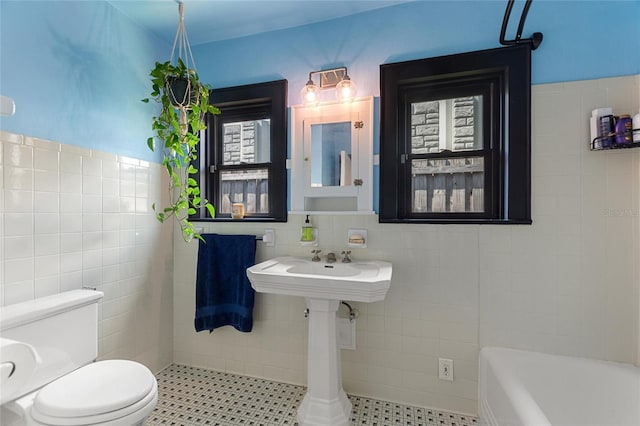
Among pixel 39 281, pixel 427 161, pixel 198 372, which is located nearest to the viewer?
pixel 39 281

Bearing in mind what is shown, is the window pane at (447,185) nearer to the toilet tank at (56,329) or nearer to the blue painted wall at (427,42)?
the blue painted wall at (427,42)

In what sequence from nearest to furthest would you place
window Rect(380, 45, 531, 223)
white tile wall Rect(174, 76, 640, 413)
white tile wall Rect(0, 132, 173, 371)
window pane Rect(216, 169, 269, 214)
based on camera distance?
1. white tile wall Rect(0, 132, 173, 371)
2. white tile wall Rect(174, 76, 640, 413)
3. window Rect(380, 45, 531, 223)
4. window pane Rect(216, 169, 269, 214)

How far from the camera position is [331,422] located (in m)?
1.54

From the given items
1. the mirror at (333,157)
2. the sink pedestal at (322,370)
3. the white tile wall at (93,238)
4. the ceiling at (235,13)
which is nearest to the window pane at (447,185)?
the mirror at (333,157)

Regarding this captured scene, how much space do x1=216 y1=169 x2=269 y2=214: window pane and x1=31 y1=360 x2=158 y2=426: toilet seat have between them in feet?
3.91

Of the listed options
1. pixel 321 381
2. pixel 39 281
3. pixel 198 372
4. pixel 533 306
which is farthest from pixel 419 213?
pixel 39 281

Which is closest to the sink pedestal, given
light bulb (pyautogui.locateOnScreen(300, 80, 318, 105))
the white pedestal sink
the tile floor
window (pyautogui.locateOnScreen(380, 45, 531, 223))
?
the white pedestal sink

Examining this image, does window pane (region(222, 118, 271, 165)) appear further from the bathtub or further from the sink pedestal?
the bathtub

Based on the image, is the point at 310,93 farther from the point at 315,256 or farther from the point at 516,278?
the point at 516,278

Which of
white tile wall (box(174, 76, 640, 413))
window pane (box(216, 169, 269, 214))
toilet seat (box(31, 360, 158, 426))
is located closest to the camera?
toilet seat (box(31, 360, 158, 426))

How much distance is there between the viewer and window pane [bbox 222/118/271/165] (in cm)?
219

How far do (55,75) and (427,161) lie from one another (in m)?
2.11

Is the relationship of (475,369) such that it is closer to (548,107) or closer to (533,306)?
(533,306)

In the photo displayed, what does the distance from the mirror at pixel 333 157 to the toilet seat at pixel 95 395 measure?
1220 millimetres
